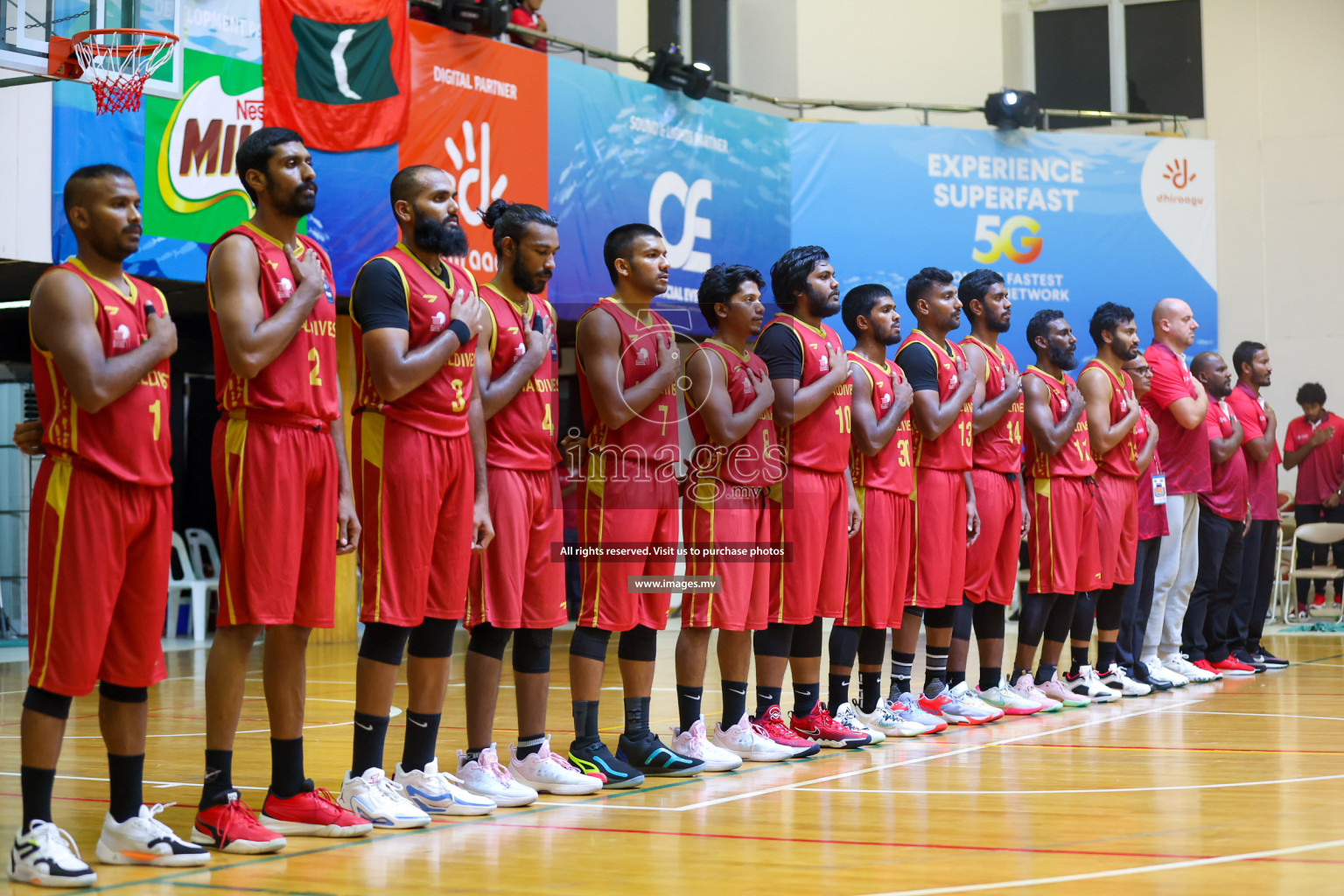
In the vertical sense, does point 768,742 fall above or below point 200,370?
below

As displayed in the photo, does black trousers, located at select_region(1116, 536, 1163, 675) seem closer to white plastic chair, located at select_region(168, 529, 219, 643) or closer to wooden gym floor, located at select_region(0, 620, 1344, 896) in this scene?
wooden gym floor, located at select_region(0, 620, 1344, 896)

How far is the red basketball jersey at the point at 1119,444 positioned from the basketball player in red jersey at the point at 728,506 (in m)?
2.62

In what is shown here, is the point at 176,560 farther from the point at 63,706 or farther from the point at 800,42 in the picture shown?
the point at 63,706

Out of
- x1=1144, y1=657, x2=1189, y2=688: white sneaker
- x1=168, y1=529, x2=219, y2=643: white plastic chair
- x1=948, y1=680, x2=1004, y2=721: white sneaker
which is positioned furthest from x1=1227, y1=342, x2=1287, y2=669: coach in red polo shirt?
x1=168, y1=529, x2=219, y2=643: white plastic chair

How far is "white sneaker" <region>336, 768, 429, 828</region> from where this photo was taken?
164 inches

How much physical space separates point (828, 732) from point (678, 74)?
8631mm

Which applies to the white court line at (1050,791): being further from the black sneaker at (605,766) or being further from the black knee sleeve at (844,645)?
the black knee sleeve at (844,645)

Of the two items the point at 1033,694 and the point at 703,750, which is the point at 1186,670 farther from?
the point at 703,750

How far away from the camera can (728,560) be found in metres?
5.38

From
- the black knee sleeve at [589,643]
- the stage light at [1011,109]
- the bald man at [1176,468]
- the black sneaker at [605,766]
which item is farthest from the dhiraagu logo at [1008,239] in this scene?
the black sneaker at [605,766]

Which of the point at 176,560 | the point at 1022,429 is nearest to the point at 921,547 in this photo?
the point at 1022,429

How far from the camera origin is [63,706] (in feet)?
11.8

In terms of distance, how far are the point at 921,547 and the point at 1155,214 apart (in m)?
10.1

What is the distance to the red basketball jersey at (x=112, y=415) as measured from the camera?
3.61 metres
